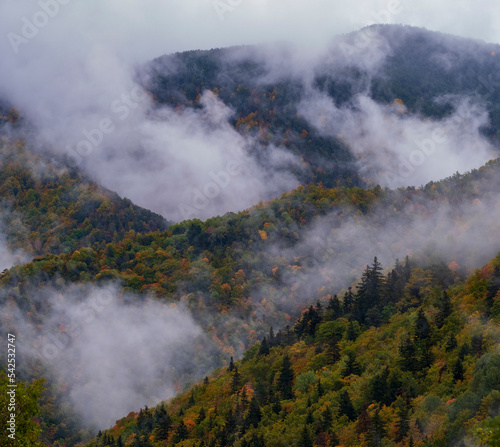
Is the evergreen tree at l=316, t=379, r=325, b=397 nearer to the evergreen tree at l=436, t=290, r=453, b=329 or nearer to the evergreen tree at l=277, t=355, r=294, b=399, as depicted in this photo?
the evergreen tree at l=277, t=355, r=294, b=399

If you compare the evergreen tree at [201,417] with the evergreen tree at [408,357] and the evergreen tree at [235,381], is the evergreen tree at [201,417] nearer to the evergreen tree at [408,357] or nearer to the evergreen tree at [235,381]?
the evergreen tree at [235,381]

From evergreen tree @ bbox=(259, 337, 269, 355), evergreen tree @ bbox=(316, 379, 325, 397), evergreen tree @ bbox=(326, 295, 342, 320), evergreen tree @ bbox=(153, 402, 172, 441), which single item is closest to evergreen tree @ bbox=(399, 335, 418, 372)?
evergreen tree @ bbox=(316, 379, 325, 397)

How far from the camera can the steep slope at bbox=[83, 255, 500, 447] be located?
231 feet

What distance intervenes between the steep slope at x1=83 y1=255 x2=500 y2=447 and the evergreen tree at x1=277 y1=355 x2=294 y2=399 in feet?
0.51

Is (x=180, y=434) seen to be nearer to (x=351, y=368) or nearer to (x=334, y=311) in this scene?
(x=351, y=368)

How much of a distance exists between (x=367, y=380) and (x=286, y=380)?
676 inches

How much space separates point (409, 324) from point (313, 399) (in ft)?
57.9

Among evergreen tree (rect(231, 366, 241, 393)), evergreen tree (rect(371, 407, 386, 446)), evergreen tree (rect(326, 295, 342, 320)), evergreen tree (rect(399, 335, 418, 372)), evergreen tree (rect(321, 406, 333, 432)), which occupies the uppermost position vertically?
evergreen tree (rect(326, 295, 342, 320))

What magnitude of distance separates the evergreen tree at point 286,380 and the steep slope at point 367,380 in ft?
0.51

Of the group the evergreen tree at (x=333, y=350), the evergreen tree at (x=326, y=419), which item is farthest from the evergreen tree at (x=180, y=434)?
the evergreen tree at (x=326, y=419)

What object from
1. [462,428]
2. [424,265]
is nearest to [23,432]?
[462,428]

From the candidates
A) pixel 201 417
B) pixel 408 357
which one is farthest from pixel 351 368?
pixel 201 417

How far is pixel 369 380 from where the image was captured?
84.9 m

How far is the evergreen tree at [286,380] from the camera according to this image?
97000 mm
